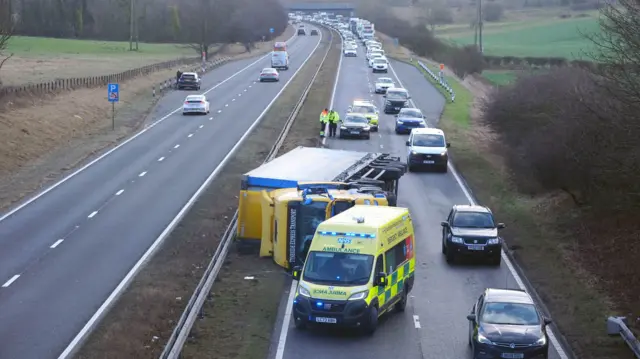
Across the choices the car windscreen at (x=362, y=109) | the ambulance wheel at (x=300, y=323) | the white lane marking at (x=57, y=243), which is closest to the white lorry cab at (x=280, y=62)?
the car windscreen at (x=362, y=109)

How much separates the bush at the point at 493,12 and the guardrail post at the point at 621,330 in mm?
169889

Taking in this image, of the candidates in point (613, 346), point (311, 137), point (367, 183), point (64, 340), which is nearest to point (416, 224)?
point (367, 183)

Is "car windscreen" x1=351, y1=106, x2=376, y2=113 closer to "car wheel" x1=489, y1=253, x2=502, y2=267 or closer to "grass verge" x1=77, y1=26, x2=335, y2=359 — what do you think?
"grass verge" x1=77, y1=26, x2=335, y2=359

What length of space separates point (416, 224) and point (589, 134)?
20.2 feet

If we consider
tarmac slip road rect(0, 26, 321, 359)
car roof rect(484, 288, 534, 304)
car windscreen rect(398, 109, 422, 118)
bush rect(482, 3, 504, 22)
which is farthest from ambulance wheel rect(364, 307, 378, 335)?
bush rect(482, 3, 504, 22)

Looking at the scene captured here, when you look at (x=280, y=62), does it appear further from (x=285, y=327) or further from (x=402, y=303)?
(x=285, y=327)

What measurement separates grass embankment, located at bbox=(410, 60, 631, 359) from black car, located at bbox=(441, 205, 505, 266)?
3.47 feet

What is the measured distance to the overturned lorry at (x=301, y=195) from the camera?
966 inches

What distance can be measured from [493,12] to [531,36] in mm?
47157

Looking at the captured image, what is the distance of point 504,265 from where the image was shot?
87.7 feet

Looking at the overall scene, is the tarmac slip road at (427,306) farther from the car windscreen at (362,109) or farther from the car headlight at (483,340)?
the car windscreen at (362,109)

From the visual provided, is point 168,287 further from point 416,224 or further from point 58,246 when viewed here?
point 416,224

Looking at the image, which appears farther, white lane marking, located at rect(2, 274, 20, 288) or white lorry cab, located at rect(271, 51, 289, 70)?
white lorry cab, located at rect(271, 51, 289, 70)

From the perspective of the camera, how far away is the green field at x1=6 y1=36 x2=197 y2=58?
4478 inches
